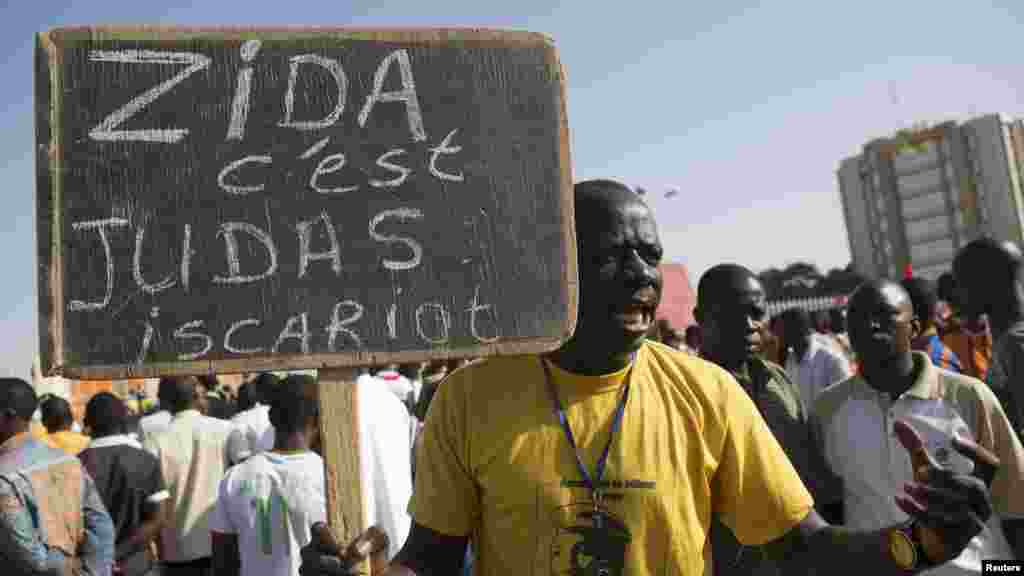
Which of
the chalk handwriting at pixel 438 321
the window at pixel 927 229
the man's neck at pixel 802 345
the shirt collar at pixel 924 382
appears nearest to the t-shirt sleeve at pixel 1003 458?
the shirt collar at pixel 924 382

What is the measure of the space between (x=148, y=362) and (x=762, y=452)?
142 centimetres

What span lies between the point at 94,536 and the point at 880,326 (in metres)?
3.58

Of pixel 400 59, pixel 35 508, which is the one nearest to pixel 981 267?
pixel 400 59

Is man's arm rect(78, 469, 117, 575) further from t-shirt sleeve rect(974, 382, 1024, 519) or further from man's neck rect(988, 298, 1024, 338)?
man's neck rect(988, 298, 1024, 338)

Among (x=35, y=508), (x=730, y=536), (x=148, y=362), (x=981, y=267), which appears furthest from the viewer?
(x=981, y=267)

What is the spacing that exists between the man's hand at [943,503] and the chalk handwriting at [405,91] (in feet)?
4.07

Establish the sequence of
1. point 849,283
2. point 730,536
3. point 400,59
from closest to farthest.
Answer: point 400,59
point 730,536
point 849,283

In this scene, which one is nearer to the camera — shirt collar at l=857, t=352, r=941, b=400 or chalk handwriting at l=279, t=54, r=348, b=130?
chalk handwriting at l=279, t=54, r=348, b=130

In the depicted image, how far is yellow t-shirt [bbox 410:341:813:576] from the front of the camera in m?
1.80

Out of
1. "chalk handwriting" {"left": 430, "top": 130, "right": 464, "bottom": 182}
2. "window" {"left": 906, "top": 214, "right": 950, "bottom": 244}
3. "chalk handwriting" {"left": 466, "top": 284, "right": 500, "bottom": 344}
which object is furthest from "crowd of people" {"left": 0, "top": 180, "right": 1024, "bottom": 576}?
"window" {"left": 906, "top": 214, "right": 950, "bottom": 244}

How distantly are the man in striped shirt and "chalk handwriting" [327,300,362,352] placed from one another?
12.1ft

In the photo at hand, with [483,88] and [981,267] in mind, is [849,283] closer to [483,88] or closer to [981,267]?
[981,267]

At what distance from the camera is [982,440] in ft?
9.38

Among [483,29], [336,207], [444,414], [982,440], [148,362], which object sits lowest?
[982,440]
